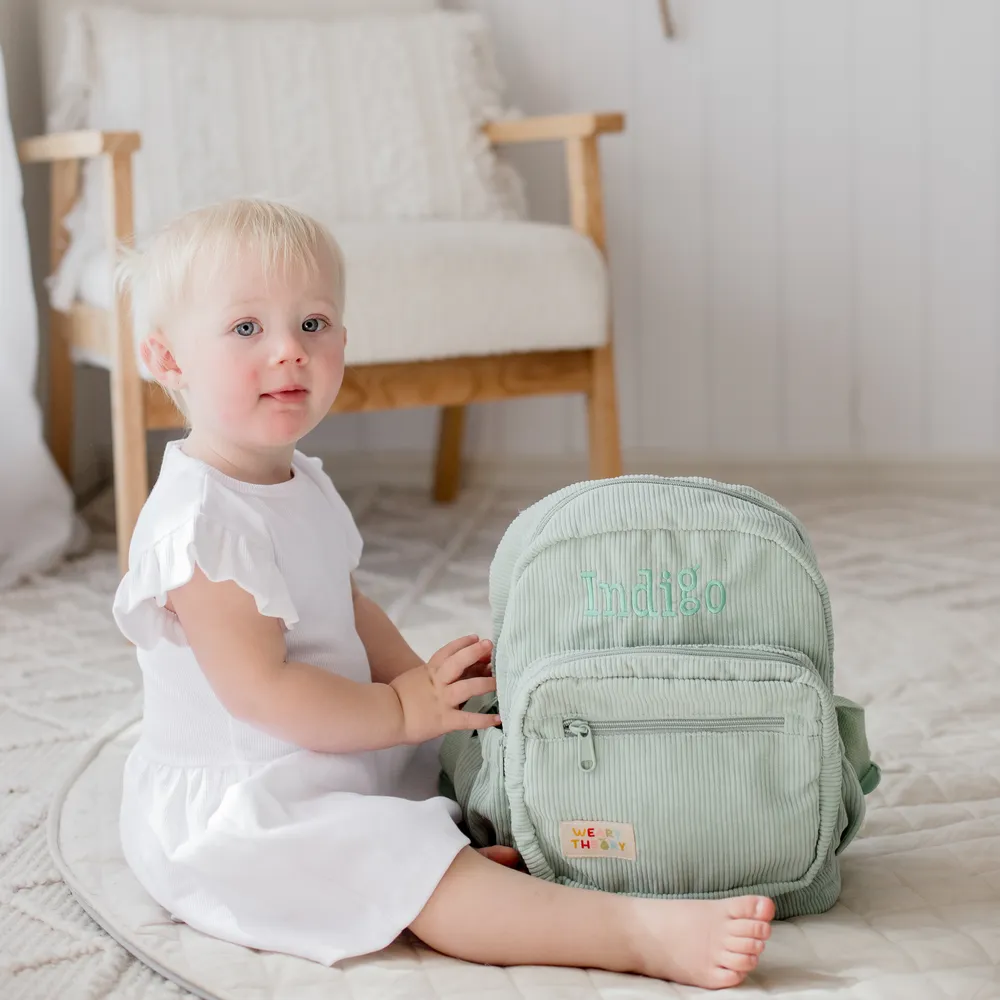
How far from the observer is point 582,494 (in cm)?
87

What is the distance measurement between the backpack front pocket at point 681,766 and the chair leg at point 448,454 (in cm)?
139

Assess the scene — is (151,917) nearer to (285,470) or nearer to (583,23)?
(285,470)

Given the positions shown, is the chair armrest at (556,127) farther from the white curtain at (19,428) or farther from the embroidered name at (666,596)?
the embroidered name at (666,596)

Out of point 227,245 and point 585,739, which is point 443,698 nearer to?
point 585,739

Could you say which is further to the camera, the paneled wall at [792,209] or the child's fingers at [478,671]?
the paneled wall at [792,209]

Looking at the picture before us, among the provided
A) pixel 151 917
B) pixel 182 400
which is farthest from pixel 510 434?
pixel 151 917

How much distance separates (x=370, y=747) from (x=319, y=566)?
129 mm

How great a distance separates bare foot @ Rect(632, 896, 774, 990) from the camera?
76cm

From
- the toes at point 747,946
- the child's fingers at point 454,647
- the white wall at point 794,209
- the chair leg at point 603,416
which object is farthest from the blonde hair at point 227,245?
the white wall at point 794,209

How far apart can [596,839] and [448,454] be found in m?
1.43

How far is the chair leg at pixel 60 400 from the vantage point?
1.96 m

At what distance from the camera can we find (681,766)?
820 millimetres

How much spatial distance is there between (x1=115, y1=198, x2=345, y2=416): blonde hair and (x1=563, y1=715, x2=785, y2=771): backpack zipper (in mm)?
321

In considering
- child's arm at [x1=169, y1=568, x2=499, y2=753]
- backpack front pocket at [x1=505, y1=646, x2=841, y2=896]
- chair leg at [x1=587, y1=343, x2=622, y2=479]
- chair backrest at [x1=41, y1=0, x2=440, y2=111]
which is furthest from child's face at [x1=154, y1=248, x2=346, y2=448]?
chair backrest at [x1=41, y1=0, x2=440, y2=111]
